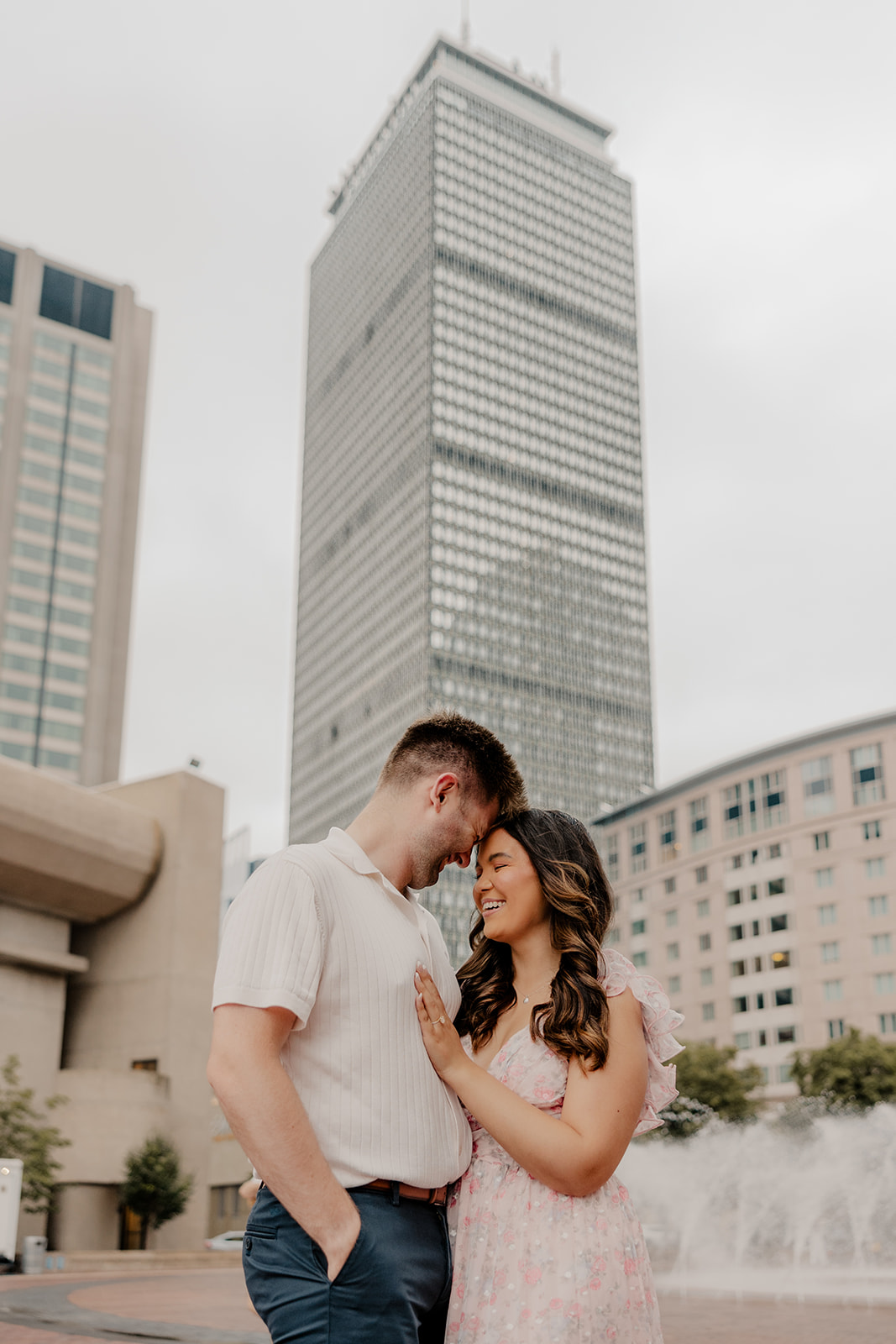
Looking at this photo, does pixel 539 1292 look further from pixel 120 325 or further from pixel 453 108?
pixel 453 108

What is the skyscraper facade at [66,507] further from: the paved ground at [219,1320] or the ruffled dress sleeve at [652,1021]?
the ruffled dress sleeve at [652,1021]

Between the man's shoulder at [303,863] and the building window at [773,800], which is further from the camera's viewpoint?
the building window at [773,800]

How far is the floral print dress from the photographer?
2.86 meters

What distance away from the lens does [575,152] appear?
5418 inches

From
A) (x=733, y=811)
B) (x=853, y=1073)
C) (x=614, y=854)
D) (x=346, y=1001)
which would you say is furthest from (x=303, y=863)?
(x=614, y=854)

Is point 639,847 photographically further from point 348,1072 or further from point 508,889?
point 348,1072

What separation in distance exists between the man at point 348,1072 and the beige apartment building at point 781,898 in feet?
200

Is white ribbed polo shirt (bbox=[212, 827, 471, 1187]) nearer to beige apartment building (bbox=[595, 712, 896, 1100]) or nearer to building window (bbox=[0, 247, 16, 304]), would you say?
beige apartment building (bbox=[595, 712, 896, 1100])

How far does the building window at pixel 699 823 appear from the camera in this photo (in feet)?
232

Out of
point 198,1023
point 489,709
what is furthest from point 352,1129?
point 489,709

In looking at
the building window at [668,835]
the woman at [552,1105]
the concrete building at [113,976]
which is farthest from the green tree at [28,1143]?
the building window at [668,835]

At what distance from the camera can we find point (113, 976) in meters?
43.9

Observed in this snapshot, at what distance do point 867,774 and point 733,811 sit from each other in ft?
27.9

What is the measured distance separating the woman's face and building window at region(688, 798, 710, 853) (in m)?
68.8
